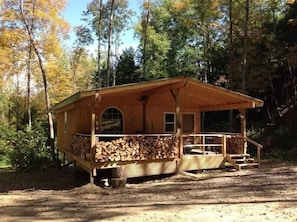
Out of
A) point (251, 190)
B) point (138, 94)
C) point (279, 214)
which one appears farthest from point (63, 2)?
point (279, 214)

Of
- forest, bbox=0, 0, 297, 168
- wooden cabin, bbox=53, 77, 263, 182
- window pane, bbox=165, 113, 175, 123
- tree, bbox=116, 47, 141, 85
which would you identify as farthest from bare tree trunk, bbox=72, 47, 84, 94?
window pane, bbox=165, 113, 175, 123

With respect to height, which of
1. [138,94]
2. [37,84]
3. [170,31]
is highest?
[170,31]

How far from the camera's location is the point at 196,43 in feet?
105

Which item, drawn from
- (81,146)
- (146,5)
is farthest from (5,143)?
(146,5)

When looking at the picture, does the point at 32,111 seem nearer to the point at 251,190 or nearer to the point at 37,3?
the point at 37,3

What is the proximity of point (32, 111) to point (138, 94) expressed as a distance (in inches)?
778

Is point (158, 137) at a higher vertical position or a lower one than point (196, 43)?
lower

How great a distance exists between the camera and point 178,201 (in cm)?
773

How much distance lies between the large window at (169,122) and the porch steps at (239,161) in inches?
122

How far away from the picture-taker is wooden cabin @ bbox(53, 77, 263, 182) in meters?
10.7

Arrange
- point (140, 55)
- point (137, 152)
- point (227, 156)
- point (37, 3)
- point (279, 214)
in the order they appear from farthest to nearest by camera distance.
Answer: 1. point (140, 55)
2. point (37, 3)
3. point (227, 156)
4. point (137, 152)
5. point (279, 214)

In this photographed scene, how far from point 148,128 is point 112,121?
64.1 inches

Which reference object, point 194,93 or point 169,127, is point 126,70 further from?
point 194,93

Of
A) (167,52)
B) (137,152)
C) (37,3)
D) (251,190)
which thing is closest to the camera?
(251,190)
